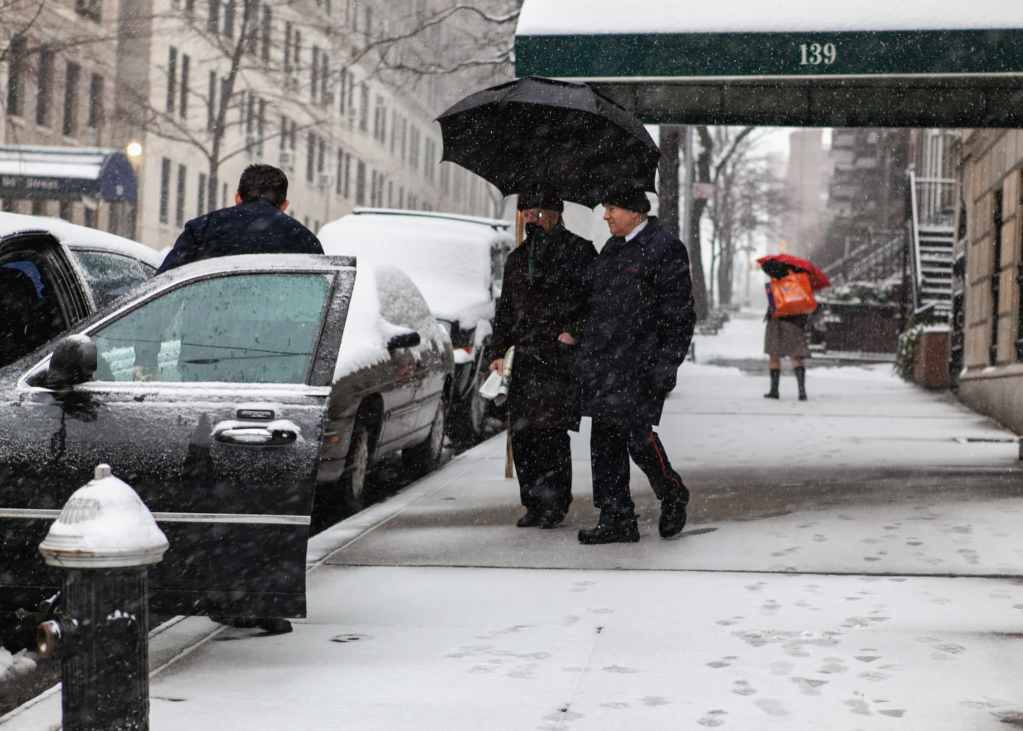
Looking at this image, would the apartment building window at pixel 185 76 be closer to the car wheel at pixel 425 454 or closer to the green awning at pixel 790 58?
the car wheel at pixel 425 454

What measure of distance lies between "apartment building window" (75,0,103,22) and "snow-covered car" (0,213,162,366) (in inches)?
Answer: 1176

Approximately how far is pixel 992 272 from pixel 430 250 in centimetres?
616

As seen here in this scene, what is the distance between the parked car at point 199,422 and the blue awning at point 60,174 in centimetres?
2674

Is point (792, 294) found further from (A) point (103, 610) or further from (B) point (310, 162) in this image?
(B) point (310, 162)

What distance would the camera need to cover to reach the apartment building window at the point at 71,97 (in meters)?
38.8

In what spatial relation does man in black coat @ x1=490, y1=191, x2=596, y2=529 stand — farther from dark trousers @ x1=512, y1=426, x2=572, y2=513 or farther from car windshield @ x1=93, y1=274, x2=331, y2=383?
car windshield @ x1=93, y1=274, x2=331, y2=383

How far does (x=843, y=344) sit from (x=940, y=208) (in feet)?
11.5

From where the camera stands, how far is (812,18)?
9.45 metres

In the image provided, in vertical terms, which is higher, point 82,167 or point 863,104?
point 82,167

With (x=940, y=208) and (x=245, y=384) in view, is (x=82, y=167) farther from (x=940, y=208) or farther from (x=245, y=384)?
(x=245, y=384)

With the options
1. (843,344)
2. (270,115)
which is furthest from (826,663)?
(270,115)

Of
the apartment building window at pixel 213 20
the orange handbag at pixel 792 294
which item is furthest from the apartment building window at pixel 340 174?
the orange handbag at pixel 792 294

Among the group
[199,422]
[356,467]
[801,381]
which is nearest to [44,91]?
[801,381]

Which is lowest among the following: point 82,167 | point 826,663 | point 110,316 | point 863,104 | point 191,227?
point 826,663
